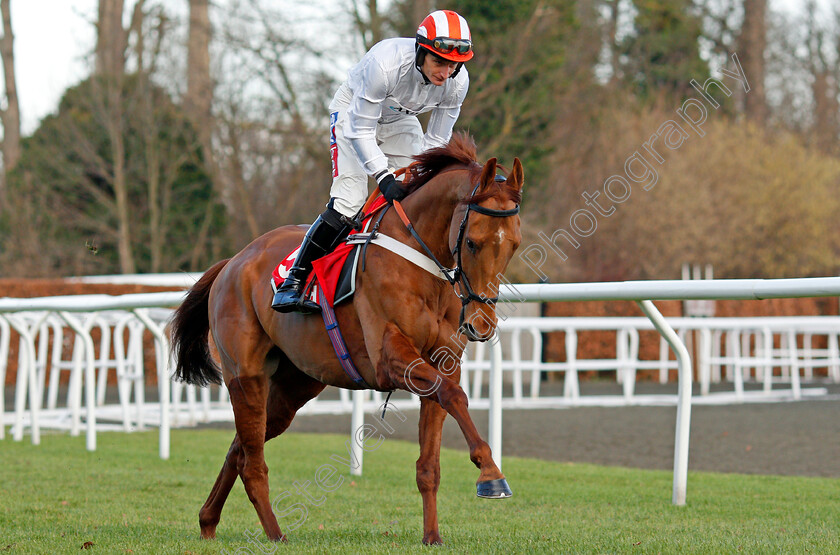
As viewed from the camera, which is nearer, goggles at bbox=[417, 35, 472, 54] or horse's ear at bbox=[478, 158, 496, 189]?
horse's ear at bbox=[478, 158, 496, 189]

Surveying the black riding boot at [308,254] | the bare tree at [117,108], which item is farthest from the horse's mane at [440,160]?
the bare tree at [117,108]

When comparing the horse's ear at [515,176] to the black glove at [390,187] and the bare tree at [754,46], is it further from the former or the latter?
the bare tree at [754,46]

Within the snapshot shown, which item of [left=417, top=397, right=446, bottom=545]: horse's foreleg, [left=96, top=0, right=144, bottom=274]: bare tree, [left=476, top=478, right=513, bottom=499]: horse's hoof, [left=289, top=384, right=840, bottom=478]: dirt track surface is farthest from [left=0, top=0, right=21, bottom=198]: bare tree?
[left=476, top=478, right=513, bottom=499]: horse's hoof

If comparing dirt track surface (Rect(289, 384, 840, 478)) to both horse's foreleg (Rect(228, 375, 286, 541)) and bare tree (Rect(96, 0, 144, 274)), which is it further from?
bare tree (Rect(96, 0, 144, 274))

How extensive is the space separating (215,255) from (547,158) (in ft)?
24.9

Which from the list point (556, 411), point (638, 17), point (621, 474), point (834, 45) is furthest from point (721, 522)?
point (834, 45)

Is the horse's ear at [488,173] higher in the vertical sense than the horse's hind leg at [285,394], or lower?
higher

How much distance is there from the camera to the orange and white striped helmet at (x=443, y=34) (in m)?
4.38

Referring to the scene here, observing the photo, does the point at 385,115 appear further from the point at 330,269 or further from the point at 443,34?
the point at 330,269

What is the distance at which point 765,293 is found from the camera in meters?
4.34

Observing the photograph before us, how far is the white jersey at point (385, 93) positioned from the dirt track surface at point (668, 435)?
419 centimetres

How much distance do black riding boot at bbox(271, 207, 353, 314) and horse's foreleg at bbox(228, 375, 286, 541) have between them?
53cm

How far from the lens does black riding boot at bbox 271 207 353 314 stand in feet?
15.0

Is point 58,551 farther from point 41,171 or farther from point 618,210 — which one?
point 618,210
